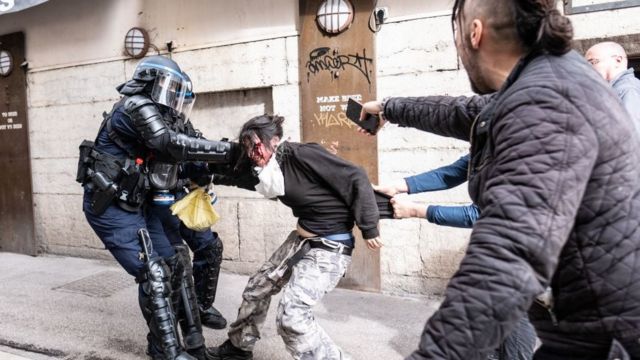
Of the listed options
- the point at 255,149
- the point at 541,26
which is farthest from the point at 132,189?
the point at 541,26

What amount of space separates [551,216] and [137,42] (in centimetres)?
558

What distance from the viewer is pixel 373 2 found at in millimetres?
4594

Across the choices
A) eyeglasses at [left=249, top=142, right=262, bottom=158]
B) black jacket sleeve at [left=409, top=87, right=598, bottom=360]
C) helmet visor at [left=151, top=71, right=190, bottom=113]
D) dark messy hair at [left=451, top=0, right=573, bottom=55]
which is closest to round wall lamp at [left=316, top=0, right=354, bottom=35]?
helmet visor at [left=151, top=71, right=190, bottom=113]

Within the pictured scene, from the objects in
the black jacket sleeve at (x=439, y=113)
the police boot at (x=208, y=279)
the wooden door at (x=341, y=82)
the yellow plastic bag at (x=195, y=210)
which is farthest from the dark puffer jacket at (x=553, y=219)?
the wooden door at (x=341, y=82)

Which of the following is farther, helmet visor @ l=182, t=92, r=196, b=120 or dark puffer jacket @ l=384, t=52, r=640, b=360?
helmet visor @ l=182, t=92, r=196, b=120

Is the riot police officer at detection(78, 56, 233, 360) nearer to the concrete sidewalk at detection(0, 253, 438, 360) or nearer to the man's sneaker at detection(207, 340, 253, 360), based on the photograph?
Answer: the man's sneaker at detection(207, 340, 253, 360)

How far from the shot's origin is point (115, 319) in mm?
4336

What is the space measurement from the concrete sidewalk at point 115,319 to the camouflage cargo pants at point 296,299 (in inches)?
21.6

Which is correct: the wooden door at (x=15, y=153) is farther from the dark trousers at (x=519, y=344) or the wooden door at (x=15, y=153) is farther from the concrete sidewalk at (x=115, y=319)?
the dark trousers at (x=519, y=344)

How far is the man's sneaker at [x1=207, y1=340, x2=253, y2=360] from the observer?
3281 mm

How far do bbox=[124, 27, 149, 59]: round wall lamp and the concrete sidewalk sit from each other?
2.39 meters

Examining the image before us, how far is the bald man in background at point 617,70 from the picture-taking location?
2.97 m

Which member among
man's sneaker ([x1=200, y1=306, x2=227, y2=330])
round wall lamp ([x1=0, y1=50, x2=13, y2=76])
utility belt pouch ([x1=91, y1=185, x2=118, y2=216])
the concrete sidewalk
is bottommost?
the concrete sidewalk

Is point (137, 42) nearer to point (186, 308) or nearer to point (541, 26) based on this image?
point (186, 308)
